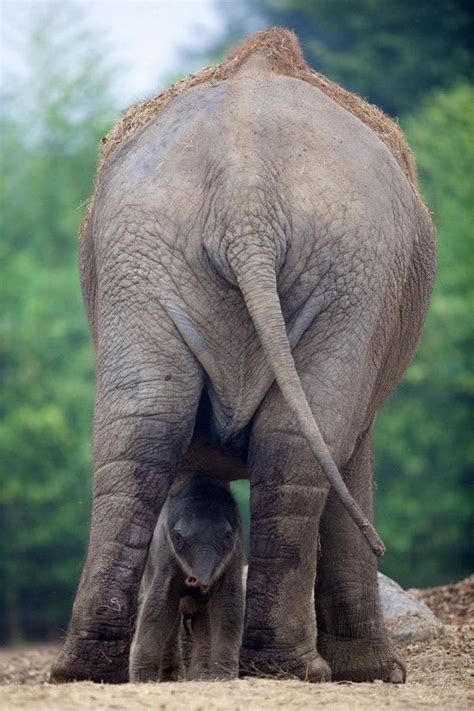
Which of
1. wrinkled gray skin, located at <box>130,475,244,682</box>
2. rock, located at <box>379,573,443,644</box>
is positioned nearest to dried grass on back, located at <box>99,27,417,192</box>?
wrinkled gray skin, located at <box>130,475,244,682</box>

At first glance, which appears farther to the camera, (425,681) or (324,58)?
(324,58)

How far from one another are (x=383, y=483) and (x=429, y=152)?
11056 mm

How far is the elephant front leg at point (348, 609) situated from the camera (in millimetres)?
7820

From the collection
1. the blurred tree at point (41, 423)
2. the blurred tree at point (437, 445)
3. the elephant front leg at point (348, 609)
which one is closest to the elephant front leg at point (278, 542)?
the elephant front leg at point (348, 609)

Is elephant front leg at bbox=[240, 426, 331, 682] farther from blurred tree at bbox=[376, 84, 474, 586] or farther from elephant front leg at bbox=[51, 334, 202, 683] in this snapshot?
blurred tree at bbox=[376, 84, 474, 586]

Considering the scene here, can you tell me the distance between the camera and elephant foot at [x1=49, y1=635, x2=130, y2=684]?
6441mm

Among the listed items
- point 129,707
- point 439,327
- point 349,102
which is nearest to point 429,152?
point 439,327

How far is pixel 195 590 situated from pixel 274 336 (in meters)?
2.77

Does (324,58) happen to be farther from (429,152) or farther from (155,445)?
(155,445)

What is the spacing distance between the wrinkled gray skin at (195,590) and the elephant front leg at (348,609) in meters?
0.69

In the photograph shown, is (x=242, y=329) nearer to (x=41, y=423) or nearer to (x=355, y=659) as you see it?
(x=355, y=659)

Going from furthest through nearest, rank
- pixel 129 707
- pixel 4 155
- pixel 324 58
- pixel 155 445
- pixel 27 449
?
pixel 324 58 → pixel 4 155 → pixel 27 449 → pixel 155 445 → pixel 129 707

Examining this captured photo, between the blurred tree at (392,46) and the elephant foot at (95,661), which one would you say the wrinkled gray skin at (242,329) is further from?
the blurred tree at (392,46)

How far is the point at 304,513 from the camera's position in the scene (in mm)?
6594
